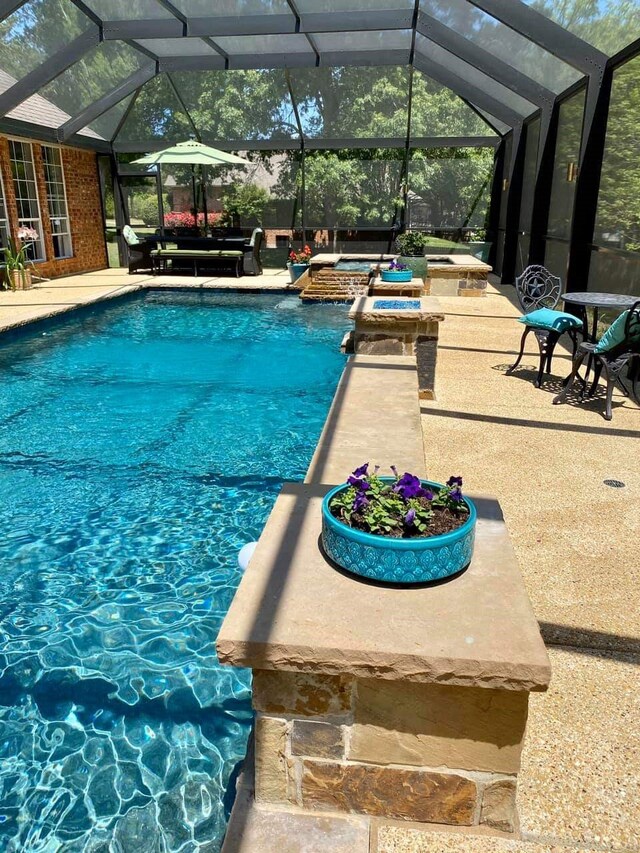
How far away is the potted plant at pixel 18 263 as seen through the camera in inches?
476

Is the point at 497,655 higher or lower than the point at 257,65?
lower

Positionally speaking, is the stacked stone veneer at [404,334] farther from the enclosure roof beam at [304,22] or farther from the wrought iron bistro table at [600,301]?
the enclosure roof beam at [304,22]

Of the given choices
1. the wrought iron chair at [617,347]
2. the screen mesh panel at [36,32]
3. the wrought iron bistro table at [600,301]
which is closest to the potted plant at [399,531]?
the wrought iron chair at [617,347]

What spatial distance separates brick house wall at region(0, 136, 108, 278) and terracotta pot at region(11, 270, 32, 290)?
2.94ft

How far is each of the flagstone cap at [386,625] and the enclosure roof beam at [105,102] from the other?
47.8ft

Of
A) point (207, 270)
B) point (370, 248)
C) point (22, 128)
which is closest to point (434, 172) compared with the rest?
point (370, 248)

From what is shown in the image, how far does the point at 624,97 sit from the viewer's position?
34.5ft

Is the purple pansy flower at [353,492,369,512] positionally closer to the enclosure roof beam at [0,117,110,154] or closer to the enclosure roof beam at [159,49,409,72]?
the enclosure roof beam at [0,117,110,154]

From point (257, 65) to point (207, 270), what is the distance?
4545 millimetres

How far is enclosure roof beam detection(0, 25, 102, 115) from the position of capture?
11.1m

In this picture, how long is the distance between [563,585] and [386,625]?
153 centimetres

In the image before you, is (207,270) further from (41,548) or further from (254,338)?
(41,548)

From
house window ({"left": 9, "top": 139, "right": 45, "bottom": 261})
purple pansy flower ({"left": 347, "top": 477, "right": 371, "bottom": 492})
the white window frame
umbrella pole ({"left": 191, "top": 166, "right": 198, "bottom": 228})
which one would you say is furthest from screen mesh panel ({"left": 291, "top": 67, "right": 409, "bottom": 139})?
purple pansy flower ({"left": 347, "top": 477, "right": 371, "bottom": 492})

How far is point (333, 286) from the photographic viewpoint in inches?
482
